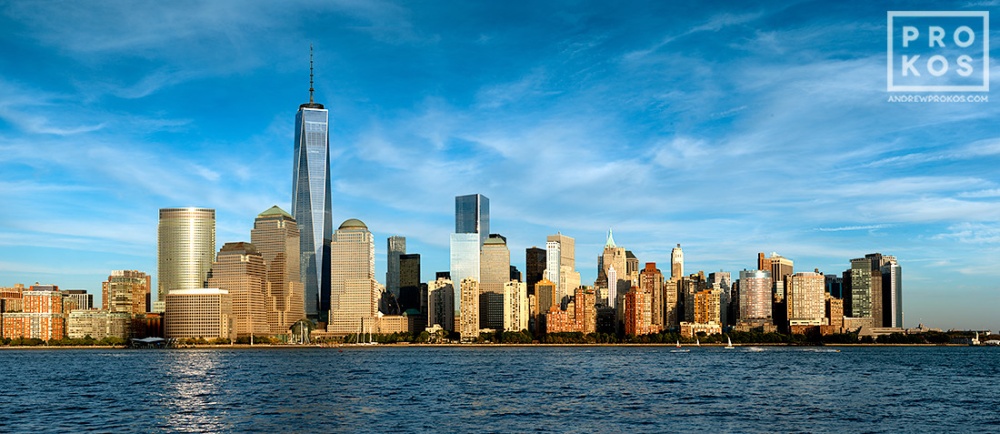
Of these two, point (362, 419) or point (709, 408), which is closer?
point (362, 419)

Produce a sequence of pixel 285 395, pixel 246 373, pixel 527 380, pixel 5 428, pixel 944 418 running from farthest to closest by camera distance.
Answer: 1. pixel 246 373
2. pixel 527 380
3. pixel 285 395
4. pixel 944 418
5. pixel 5 428

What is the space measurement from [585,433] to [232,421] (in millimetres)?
27903

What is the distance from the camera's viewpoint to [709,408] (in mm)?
81938

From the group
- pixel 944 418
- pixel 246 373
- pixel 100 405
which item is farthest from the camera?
pixel 246 373

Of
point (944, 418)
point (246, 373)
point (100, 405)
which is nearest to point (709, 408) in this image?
point (944, 418)

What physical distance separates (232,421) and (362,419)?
33.1 ft

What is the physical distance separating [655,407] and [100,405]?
168 feet

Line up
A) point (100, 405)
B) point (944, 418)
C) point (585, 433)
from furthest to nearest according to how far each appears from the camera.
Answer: point (100, 405) < point (944, 418) < point (585, 433)

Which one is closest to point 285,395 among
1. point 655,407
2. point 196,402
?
point 196,402

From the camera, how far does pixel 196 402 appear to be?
90125 millimetres

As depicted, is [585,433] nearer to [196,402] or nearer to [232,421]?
[232,421]

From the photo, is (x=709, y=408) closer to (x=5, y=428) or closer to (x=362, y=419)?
(x=362, y=419)

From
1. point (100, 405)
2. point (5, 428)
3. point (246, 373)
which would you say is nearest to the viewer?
point (5, 428)

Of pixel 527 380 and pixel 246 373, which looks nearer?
pixel 527 380
